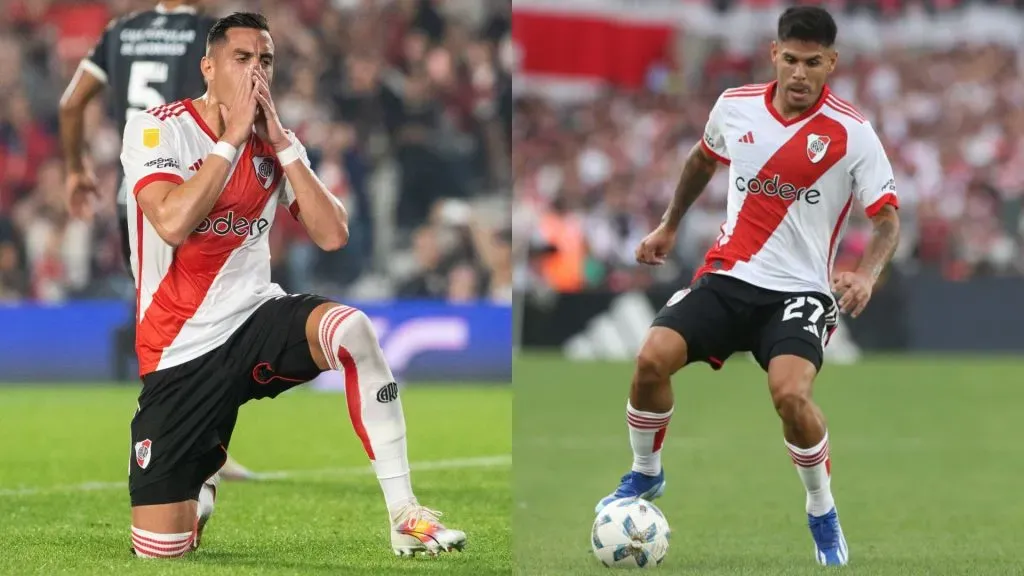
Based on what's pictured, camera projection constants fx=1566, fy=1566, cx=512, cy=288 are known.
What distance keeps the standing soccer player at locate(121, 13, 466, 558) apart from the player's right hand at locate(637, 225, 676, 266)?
1.65 m

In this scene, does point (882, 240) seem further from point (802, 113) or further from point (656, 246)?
point (656, 246)

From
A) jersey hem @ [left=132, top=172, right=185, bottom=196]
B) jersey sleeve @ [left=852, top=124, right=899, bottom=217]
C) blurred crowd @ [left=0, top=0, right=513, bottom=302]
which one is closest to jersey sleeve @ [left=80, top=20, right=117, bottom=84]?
jersey hem @ [left=132, top=172, right=185, bottom=196]

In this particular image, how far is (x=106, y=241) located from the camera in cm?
1711

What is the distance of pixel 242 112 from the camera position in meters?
5.71

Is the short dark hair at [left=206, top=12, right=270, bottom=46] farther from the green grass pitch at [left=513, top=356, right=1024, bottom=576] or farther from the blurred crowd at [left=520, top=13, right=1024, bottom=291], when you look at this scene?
the blurred crowd at [left=520, top=13, right=1024, bottom=291]

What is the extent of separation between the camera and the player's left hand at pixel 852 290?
19.7 feet

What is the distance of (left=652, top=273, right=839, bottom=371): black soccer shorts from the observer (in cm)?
649

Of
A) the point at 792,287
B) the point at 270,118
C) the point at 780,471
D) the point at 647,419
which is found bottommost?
the point at 780,471

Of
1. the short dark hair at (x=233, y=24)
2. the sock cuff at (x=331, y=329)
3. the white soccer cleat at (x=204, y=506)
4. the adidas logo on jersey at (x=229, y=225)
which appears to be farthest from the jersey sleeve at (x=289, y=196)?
the white soccer cleat at (x=204, y=506)

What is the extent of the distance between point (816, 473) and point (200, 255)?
2.58 meters

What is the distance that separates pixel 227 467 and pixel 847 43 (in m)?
17.9

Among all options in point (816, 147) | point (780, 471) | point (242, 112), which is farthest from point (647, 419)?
point (780, 471)

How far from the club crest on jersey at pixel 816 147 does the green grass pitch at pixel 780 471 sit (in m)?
1.66

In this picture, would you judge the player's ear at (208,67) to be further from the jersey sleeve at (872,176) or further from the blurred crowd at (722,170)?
the blurred crowd at (722,170)
